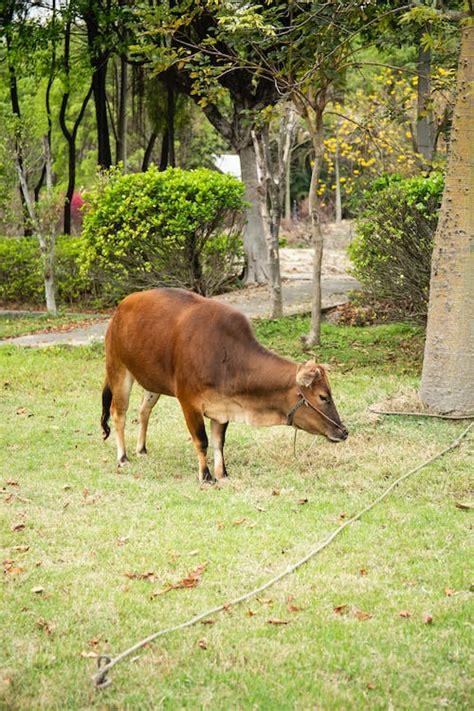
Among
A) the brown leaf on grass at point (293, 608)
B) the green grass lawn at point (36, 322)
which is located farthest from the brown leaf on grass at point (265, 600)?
the green grass lawn at point (36, 322)

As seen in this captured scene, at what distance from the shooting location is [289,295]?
19.3m

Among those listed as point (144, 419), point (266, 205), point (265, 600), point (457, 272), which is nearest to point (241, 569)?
point (265, 600)

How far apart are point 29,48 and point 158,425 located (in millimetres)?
15190

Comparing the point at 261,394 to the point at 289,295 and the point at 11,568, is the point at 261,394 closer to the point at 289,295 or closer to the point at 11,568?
the point at 11,568

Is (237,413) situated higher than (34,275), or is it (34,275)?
(237,413)

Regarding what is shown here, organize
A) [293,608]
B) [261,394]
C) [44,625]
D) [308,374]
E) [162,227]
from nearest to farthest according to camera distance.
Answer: [44,625], [293,608], [308,374], [261,394], [162,227]

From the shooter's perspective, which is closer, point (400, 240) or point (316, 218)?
point (316, 218)

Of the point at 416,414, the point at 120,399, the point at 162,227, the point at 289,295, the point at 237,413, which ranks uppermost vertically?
the point at 162,227

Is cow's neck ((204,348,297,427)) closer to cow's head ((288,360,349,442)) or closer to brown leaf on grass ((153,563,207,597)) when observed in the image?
cow's head ((288,360,349,442))

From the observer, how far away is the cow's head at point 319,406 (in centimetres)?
751

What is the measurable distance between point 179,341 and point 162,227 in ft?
25.9

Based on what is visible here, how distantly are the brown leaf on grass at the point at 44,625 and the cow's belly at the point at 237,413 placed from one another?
9.80ft

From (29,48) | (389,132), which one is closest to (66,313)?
(29,48)

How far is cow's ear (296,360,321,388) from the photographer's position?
24.3ft
